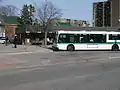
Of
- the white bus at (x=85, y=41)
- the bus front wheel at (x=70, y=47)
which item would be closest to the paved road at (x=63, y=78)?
the bus front wheel at (x=70, y=47)

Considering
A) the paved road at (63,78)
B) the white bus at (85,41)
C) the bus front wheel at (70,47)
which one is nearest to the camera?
the paved road at (63,78)

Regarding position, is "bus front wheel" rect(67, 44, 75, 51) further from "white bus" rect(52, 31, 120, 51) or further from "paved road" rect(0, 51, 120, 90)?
"paved road" rect(0, 51, 120, 90)

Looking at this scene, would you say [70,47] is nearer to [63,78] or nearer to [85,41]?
Answer: [85,41]

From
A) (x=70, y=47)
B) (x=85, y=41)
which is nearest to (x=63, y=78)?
(x=70, y=47)

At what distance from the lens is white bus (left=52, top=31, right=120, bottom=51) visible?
4512 centimetres

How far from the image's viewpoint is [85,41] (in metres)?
45.4

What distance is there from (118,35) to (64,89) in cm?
3615

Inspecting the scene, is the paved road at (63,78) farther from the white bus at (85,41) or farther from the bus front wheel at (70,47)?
the white bus at (85,41)

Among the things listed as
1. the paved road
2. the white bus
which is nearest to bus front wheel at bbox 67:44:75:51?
the white bus

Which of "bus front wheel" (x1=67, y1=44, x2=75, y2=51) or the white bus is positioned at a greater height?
the white bus

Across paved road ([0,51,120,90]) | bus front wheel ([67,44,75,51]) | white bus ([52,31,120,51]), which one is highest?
white bus ([52,31,120,51])

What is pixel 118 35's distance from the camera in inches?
1848

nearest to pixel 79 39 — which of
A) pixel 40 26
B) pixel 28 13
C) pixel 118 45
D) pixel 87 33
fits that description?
pixel 87 33

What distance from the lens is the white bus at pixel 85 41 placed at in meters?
45.1
